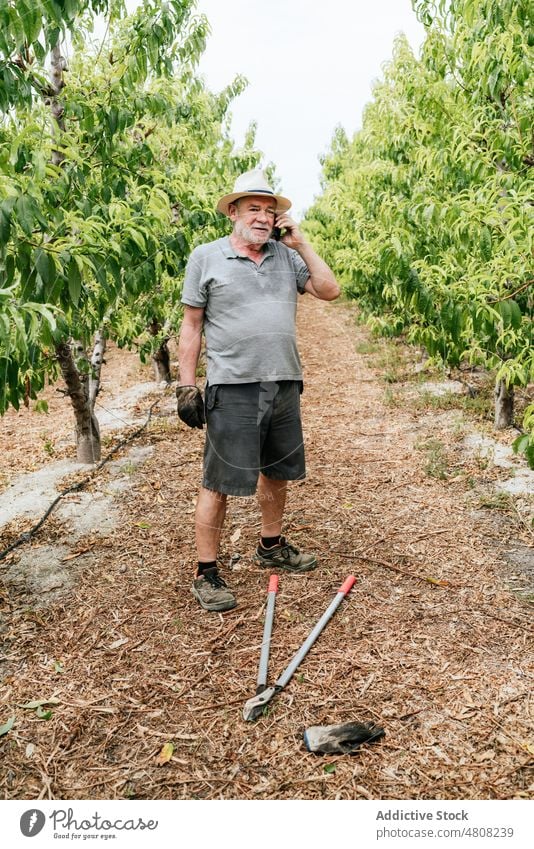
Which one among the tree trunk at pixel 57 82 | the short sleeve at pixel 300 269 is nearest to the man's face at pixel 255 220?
the short sleeve at pixel 300 269

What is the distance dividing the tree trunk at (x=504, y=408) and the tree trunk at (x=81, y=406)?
3.63 m

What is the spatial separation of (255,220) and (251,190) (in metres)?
0.14

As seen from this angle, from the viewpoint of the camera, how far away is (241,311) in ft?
9.97

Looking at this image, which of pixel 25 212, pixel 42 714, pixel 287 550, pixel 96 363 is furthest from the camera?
pixel 96 363

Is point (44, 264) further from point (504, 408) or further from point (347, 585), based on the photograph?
point (504, 408)

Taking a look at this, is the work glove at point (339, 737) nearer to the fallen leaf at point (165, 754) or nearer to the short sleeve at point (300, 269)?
the fallen leaf at point (165, 754)

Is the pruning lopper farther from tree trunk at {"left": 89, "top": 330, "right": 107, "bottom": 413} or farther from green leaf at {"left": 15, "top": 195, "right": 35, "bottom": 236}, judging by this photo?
tree trunk at {"left": 89, "top": 330, "right": 107, "bottom": 413}

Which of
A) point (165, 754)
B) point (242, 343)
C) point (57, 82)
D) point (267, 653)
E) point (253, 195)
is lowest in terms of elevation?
Result: point (165, 754)

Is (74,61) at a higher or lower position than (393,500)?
higher

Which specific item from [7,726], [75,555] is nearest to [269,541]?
[75,555]

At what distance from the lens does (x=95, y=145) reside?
374 centimetres

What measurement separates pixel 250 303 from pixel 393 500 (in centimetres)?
211

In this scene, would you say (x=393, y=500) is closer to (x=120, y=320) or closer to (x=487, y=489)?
(x=487, y=489)
